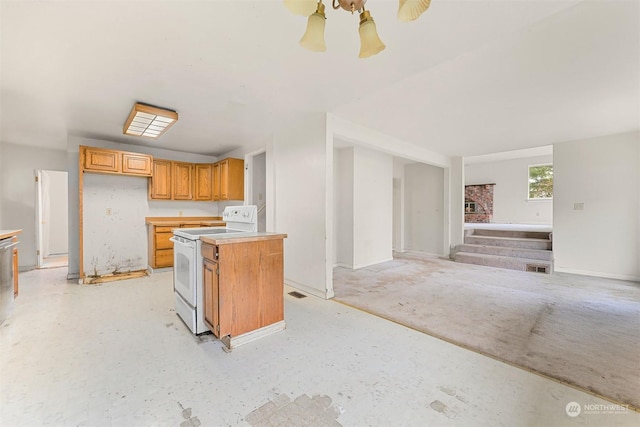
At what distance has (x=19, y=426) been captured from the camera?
1352 mm

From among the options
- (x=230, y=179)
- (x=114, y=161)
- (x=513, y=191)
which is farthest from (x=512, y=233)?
(x=114, y=161)

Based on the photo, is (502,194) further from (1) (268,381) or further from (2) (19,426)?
(2) (19,426)

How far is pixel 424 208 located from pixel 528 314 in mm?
4376

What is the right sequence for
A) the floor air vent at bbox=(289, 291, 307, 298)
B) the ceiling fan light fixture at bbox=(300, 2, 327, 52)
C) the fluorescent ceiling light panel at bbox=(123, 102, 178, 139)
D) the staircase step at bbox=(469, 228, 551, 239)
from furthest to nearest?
the staircase step at bbox=(469, 228, 551, 239) < the floor air vent at bbox=(289, 291, 307, 298) < the fluorescent ceiling light panel at bbox=(123, 102, 178, 139) < the ceiling fan light fixture at bbox=(300, 2, 327, 52)

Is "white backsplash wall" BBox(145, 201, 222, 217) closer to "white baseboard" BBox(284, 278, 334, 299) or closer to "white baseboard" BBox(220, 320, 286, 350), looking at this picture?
"white baseboard" BBox(284, 278, 334, 299)

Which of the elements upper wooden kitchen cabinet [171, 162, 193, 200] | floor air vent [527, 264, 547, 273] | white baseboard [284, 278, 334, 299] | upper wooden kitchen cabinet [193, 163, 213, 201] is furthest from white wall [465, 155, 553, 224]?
upper wooden kitchen cabinet [171, 162, 193, 200]

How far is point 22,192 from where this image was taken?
4949mm

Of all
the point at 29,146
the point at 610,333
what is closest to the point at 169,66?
the point at 610,333

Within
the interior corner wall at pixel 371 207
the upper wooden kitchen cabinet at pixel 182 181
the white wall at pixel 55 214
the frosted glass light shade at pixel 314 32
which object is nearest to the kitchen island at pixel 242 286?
the frosted glass light shade at pixel 314 32

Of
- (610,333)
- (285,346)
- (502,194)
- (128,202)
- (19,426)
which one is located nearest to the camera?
(19,426)

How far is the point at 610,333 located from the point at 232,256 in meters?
3.55

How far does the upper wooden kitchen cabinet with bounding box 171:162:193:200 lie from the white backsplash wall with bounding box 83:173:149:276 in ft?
1.75

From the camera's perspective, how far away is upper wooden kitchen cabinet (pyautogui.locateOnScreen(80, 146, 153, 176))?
13.6ft

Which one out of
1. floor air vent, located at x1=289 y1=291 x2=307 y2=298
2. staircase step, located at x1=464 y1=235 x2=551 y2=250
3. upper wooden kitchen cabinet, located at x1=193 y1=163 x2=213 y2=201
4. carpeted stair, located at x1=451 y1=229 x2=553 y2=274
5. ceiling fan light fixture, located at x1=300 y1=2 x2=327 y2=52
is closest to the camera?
ceiling fan light fixture, located at x1=300 y1=2 x2=327 y2=52
